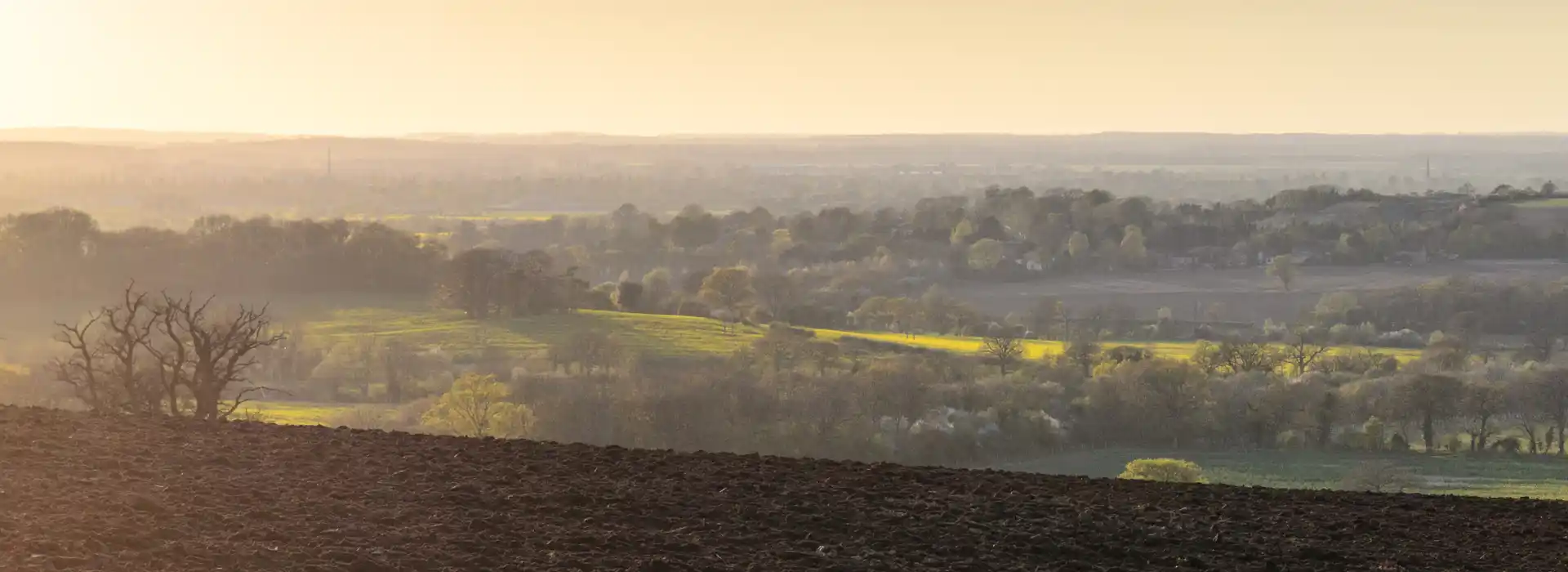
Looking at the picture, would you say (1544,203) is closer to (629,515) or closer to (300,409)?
(300,409)

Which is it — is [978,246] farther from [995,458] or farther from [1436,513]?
[1436,513]

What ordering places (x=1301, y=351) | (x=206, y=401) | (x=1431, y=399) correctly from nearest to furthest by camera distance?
(x=206, y=401) < (x=1431, y=399) < (x=1301, y=351)

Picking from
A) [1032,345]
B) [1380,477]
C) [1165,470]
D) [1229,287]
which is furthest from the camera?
[1229,287]

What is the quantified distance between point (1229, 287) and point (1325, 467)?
52.3 m

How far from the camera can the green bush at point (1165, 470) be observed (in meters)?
32.1

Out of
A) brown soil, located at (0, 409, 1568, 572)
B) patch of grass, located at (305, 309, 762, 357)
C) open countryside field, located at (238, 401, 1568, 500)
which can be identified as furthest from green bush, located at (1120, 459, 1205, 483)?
patch of grass, located at (305, 309, 762, 357)

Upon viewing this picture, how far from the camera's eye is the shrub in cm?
3288

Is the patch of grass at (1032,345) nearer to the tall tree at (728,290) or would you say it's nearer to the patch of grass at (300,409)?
the tall tree at (728,290)

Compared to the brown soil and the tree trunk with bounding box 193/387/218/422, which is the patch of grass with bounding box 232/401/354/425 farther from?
the brown soil

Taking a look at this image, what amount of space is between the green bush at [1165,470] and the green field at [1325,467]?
604mm

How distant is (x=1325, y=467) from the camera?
3625 cm

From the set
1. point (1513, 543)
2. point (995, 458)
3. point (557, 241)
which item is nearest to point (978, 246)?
point (557, 241)

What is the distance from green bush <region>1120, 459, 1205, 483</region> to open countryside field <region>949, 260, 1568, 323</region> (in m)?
44.4

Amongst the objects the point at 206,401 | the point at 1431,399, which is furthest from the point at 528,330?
the point at 206,401
